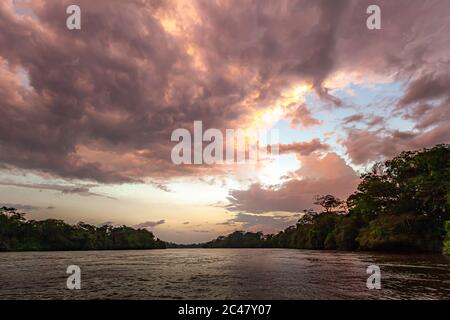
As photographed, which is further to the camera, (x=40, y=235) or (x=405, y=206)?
(x=40, y=235)

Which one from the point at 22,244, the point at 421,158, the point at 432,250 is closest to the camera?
the point at 432,250

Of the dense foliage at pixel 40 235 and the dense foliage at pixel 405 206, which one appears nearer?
the dense foliage at pixel 405 206

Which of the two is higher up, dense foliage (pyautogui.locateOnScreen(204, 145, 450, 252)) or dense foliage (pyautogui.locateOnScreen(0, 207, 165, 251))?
dense foliage (pyautogui.locateOnScreen(204, 145, 450, 252))

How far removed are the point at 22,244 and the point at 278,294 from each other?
159653mm

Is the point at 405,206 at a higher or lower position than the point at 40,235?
higher

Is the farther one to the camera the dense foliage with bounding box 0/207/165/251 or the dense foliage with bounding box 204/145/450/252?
the dense foliage with bounding box 0/207/165/251

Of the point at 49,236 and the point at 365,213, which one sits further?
the point at 49,236

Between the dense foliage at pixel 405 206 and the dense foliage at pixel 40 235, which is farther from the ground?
the dense foliage at pixel 405 206
